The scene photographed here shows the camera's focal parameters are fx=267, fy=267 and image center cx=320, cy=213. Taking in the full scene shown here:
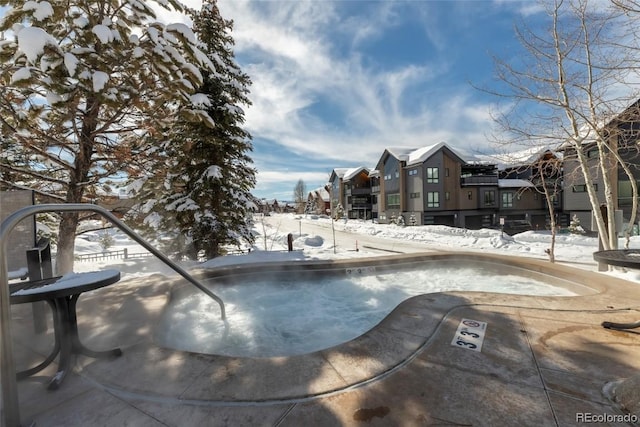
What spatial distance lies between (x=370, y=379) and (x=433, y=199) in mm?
28070

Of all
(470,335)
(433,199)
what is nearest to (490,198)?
(433,199)

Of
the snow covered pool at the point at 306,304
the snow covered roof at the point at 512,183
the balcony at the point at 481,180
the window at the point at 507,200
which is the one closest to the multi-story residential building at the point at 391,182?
the balcony at the point at 481,180

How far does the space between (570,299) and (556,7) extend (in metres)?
8.15

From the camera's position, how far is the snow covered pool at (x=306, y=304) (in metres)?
4.44

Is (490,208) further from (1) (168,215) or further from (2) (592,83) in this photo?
(1) (168,215)

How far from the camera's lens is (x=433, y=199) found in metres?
27.9

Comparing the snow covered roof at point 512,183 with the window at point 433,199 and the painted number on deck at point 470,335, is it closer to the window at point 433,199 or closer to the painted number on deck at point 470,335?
the window at point 433,199

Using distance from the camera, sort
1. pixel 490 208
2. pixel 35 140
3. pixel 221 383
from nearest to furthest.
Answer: pixel 221 383 < pixel 35 140 < pixel 490 208

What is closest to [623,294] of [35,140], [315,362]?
[315,362]

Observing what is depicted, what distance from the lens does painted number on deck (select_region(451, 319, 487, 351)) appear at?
299 centimetres

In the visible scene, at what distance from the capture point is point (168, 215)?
9953 millimetres

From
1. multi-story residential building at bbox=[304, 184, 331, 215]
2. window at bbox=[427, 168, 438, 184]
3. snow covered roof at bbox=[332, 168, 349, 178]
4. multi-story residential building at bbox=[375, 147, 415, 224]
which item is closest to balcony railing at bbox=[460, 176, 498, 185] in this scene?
window at bbox=[427, 168, 438, 184]

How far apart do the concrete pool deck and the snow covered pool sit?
1334 mm

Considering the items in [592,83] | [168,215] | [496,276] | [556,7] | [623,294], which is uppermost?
[556,7]
